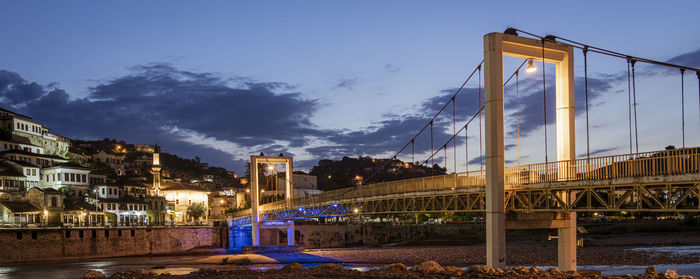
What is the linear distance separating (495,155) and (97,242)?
Answer: 46.6 m

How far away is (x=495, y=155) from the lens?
71.1 feet

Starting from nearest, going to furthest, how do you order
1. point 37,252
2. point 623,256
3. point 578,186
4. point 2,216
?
1. point 578,186
2. point 623,256
3. point 37,252
4. point 2,216

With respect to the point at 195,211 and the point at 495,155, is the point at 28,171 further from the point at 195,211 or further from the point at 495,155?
the point at 495,155

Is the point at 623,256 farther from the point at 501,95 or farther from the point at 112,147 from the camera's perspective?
A: the point at 112,147

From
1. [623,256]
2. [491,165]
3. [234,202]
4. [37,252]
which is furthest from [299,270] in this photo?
[234,202]

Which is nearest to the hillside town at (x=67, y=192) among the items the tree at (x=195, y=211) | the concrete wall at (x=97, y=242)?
the tree at (x=195, y=211)

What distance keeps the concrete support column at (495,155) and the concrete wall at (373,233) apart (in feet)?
158

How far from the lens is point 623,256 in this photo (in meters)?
45.6

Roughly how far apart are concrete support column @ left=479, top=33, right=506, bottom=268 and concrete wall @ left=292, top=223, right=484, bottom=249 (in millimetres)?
48206

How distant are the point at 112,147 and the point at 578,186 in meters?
156

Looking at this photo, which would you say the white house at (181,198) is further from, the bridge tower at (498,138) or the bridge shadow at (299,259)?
the bridge tower at (498,138)

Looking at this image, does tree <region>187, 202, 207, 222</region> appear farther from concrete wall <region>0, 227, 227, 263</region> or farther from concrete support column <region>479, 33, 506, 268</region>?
concrete support column <region>479, 33, 506, 268</region>

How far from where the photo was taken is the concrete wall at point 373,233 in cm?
6994

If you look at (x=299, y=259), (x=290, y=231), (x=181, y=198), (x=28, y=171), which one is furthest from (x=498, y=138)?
(x=181, y=198)
